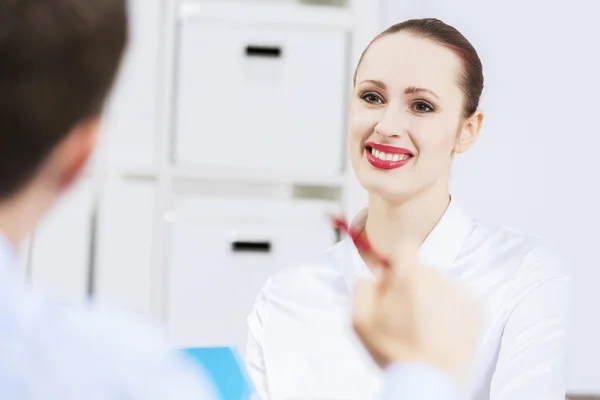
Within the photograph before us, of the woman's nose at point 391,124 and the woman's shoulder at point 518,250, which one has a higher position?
the woman's nose at point 391,124

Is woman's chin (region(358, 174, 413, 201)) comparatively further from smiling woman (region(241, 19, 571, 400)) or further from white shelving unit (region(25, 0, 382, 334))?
white shelving unit (region(25, 0, 382, 334))

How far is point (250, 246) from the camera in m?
1.99

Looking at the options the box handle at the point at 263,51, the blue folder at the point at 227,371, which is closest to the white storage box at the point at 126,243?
the box handle at the point at 263,51

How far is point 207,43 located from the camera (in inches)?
75.1

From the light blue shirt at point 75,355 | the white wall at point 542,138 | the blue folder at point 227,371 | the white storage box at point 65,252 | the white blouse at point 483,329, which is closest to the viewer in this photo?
the light blue shirt at point 75,355

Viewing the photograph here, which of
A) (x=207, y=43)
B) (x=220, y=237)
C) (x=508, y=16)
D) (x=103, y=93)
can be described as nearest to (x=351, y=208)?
(x=220, y=237)

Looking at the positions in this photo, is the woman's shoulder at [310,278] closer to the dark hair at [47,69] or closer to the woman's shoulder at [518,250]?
the woman's shoulder at [518,250]

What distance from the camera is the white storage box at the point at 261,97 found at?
191 centimetres

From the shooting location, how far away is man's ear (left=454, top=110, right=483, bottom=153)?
135 centimetres

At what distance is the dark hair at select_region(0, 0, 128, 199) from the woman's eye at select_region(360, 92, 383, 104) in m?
0.94

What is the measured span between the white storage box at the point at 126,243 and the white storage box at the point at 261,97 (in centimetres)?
12

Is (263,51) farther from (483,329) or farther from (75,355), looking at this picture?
(75,355)

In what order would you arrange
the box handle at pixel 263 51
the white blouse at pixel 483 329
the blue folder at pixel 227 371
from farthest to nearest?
the box handle at pixel 263 51 < the white blouse at pixel 483 329 < the blue folder at pixel 227 371

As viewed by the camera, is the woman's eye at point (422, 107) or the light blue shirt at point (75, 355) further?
the woman's eye at point (422, 107)
